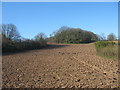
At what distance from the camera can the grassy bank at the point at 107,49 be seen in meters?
11.4

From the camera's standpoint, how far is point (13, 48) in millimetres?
20234

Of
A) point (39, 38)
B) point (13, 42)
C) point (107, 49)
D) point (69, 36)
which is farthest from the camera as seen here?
point (69, 36)

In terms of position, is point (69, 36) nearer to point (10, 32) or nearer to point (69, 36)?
point (69, 36)

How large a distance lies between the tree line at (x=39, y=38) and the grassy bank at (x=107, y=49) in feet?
38.0

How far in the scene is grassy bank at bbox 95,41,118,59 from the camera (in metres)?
11.4

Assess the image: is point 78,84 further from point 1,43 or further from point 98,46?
point 1,43

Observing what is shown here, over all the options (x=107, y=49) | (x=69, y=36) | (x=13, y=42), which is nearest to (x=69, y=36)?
(x=69, y=36)

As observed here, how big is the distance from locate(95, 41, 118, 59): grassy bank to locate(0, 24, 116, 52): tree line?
11572 millimetres

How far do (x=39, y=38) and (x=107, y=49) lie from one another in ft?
53.3

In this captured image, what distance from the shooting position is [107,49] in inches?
473

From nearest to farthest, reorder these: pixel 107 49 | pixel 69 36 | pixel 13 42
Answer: pixel 107 49 < pixel 13 42 < pixel 69 36

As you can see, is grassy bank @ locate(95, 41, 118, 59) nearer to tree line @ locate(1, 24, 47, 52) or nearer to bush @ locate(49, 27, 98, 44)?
tree line @ locate(1, 24, 47, 52)

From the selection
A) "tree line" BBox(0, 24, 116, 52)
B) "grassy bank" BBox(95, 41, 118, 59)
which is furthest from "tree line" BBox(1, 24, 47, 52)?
"grassy bank" BBox(95, 41, 118, 59)

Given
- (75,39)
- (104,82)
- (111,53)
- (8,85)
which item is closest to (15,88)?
(8,85)
